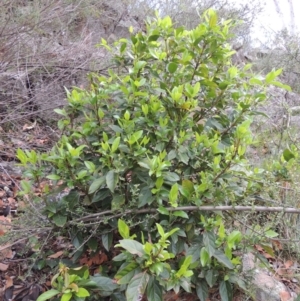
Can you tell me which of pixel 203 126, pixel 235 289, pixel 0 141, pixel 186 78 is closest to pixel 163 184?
pixel 203 126

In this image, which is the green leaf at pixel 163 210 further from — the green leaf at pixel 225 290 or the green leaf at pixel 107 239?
the green leaf at pixel 225 290

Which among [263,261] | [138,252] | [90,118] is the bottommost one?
[263,261]

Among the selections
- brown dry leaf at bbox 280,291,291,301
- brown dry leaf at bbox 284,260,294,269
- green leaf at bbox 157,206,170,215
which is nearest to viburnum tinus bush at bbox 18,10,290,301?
green leaf at bbox 157,206,170,215

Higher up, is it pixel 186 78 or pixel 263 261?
pixel 186 78

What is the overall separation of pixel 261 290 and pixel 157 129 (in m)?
1.16

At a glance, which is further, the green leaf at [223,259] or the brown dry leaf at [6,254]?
the brown dry leaf at [6,254]

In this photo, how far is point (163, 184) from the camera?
1894 millimetres

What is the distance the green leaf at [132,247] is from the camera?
1.46 metres

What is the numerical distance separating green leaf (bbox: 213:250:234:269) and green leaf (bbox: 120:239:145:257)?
0.50m

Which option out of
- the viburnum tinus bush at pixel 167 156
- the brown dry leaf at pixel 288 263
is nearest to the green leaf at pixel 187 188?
the viburnum tinus bush at pixel 167 156

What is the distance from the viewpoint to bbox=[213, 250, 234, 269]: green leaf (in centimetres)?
178

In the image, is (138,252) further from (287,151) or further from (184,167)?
(287,151)

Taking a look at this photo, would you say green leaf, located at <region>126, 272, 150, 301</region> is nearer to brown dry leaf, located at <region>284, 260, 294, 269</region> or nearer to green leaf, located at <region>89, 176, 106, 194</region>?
green leaf, located at <region>89, 176, 106, 194</region>

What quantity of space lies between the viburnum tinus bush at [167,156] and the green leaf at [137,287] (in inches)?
6.2
